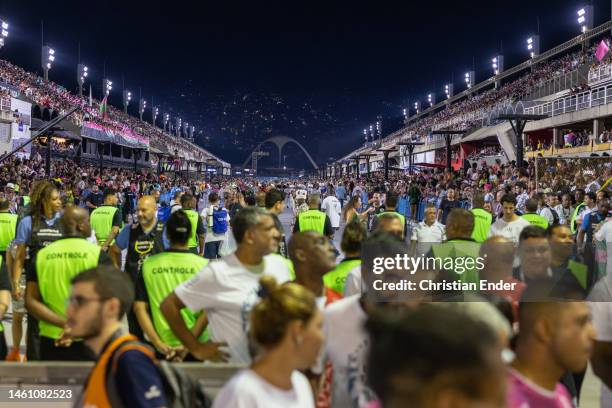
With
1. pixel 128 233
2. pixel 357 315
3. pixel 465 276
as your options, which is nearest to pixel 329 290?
pixel 357 315

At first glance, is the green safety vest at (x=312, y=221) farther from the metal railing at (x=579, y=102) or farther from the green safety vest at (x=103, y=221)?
the metal railing at (x=579, y=102)

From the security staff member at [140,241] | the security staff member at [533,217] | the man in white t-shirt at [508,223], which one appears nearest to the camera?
the security staff member at [140,241]

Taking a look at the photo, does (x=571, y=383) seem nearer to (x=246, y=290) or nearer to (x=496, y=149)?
(x=246, y=290)

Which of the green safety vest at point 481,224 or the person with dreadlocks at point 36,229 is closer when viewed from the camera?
the person with dreadlocks at point 36,229

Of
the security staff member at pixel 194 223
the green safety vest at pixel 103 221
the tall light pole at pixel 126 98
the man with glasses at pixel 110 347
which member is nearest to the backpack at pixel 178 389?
the man with glasses at pixel 110 347

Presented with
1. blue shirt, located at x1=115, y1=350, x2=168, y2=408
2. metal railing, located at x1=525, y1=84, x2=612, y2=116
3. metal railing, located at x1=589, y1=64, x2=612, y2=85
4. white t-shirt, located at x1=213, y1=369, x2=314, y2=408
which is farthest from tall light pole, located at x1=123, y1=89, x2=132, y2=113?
white t-shirt, located at x1=213, y1=369, x2=314, y2=408

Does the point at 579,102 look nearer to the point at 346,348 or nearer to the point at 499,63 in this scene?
the point at 346,348

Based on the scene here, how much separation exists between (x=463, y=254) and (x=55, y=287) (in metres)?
3.24

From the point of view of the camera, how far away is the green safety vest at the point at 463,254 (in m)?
4.68

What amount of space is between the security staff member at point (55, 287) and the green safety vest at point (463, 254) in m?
2.62

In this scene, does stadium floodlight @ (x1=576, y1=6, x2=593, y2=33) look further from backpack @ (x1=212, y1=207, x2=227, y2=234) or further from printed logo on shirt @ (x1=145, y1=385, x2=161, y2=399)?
printed logo on shirt @ (x1=145, y1=385, x2=161, y2=399)

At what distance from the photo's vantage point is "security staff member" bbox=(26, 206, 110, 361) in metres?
4.76

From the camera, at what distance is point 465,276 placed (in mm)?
4715

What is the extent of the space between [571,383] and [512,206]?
4.27 meters
